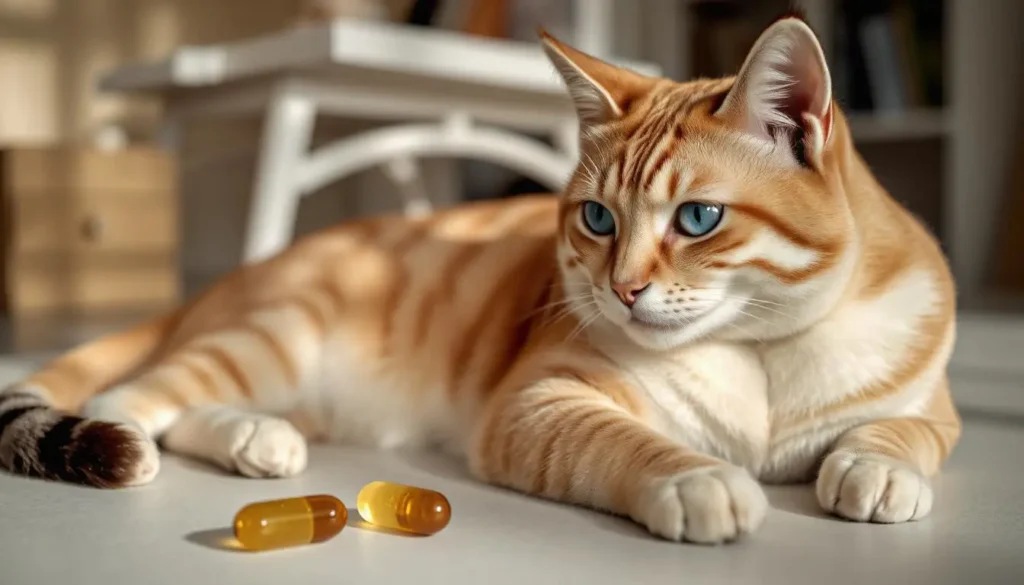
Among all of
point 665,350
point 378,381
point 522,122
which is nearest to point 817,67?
point 665,350

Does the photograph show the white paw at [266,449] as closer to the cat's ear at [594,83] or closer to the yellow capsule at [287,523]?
the yellow capsule at [287,523]

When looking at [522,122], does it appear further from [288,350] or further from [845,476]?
[845,476]

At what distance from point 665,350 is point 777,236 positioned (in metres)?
0.22

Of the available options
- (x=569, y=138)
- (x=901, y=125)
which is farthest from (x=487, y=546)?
(x=901, y=125)

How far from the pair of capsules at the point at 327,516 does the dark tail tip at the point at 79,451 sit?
0.98 ft

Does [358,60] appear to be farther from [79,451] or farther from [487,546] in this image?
[487,546]

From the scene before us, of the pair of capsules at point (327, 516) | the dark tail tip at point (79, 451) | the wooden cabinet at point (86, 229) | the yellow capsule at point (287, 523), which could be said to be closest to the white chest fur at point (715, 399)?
the pair of capsules at point (327, 516)

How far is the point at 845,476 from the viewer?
3.99 ft

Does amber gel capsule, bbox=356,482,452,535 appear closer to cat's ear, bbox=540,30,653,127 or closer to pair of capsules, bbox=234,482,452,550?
pair of capsules, bbox=234,482,452,550

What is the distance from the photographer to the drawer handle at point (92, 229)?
4.18 metres

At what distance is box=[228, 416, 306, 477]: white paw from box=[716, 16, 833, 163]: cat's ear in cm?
74

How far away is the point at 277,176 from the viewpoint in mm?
2855

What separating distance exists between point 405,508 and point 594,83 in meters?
0.62

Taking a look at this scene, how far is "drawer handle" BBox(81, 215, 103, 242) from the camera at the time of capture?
418 centimetres
